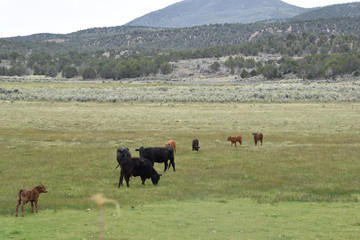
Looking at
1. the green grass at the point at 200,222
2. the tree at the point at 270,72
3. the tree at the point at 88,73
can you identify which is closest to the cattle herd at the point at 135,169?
the green grass at the point at 200,222

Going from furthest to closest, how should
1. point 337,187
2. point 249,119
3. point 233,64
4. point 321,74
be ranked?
1. point 233,64
2. point 321,74
3. point 249,119
4. point 337,187

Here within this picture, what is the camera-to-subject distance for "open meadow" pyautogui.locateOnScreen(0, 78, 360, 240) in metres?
13.9

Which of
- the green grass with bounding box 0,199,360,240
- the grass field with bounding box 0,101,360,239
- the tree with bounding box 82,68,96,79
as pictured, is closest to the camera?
the green grass with bounding box 0,199,360,240

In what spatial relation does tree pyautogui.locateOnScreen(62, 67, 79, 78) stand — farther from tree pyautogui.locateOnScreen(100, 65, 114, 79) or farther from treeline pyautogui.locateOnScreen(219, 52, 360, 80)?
treeline pyautogui.locateOnScreen(219, 52, 360, 80)

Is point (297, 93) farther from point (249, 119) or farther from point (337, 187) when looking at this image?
point (337, 187)

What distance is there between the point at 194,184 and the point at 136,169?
2.65 meters

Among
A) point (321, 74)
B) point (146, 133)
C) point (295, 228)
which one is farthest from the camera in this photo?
point (321, 74)

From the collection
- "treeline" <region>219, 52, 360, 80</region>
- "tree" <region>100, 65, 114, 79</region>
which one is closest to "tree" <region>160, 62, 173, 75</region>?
"treeline" <region>219, 52, 360, 80</region>

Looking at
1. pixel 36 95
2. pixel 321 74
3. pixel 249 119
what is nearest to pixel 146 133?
pixel 249 119

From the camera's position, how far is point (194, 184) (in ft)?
67.8

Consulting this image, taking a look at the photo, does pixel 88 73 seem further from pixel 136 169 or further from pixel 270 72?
pixel 136 169

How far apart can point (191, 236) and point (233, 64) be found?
176 m

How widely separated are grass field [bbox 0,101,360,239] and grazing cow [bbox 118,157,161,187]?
48 cm

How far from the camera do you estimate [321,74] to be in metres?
142
